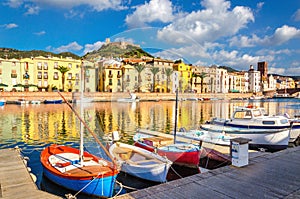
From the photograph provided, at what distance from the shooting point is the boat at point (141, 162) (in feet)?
27.5

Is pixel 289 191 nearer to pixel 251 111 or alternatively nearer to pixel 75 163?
pixel 75 163

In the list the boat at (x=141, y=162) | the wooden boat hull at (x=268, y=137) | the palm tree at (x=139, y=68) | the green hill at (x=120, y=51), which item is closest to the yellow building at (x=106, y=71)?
the green hill at (x=120, y=51)

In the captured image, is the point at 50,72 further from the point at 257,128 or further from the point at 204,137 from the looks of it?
the point at 204,137

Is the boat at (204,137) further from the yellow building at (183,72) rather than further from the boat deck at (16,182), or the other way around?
the boat deck at (16,182)

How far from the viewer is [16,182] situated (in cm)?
741

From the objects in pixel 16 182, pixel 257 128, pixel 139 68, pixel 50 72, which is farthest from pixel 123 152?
pixel 50 72

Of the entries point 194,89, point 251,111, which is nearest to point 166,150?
point 194,89

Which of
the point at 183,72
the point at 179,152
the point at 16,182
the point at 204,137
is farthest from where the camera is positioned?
the point at 204,137

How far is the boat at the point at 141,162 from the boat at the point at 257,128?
22.8 feet

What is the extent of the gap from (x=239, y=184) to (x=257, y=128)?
1112cm

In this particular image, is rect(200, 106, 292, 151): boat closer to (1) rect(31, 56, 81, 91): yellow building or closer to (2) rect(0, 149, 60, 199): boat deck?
(2) rect(0, 149, 60, 199): boat deck

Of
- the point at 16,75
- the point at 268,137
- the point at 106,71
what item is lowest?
the point at 268,137

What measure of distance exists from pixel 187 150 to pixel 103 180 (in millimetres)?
4006

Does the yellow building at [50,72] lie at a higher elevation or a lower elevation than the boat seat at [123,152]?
higher
